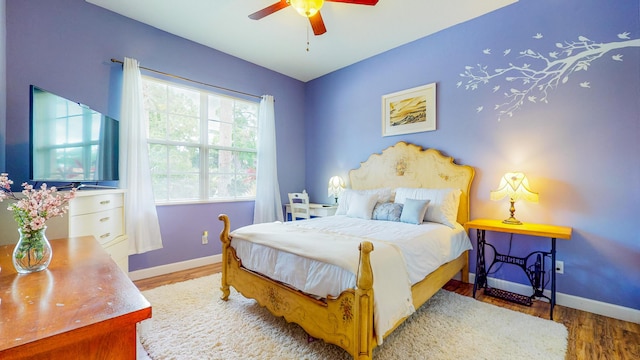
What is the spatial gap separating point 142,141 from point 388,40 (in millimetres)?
3106

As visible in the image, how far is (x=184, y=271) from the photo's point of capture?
322cm

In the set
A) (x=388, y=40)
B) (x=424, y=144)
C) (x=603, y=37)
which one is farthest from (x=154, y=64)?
(x=603, y=37)

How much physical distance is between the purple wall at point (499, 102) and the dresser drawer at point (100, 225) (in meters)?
0.71

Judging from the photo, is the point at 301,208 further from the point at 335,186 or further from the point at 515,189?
the point at 515,189

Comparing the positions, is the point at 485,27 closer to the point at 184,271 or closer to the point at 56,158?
the point at 56,158

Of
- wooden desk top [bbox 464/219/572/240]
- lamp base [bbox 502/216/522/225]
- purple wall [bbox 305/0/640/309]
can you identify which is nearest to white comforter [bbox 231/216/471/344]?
wooden desk top [bbox 464/219/572/240]

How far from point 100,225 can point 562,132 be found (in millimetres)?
4026

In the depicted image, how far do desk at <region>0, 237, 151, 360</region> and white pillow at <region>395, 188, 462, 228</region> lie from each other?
2614 mm

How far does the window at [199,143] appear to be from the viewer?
3188 mm

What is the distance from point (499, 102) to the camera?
9.04ft

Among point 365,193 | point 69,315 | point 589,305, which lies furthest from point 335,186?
point 69,315

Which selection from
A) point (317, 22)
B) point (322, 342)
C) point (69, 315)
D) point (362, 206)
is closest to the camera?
point (69, 315)

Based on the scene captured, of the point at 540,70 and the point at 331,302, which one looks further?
the point at 540,70

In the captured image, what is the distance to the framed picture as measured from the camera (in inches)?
128
